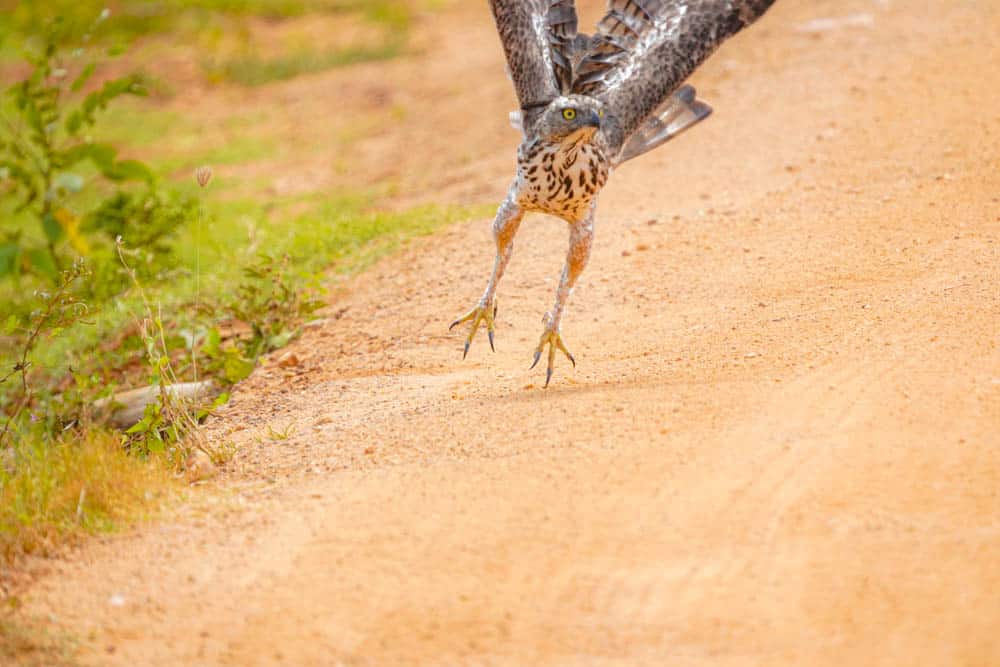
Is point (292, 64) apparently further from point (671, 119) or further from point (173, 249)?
point (671, 119)

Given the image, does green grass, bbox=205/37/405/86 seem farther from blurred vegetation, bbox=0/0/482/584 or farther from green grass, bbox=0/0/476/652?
blurred vegetation, bbox=0/0/482/584

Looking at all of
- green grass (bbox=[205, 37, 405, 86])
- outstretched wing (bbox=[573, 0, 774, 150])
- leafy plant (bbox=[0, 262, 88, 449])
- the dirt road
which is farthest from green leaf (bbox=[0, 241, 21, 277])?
green grass (bbox=[205, 37, 405, 86])

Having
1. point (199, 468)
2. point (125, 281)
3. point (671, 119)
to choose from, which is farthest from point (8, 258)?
point (125, 281)

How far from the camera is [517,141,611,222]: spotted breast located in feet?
15.9

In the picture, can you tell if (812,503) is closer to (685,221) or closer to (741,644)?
(741,644)

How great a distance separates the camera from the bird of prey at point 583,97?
16.0ft

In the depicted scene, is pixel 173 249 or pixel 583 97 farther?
pixel 173 249

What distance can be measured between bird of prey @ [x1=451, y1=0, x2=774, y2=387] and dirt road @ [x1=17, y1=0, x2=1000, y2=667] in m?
0.73

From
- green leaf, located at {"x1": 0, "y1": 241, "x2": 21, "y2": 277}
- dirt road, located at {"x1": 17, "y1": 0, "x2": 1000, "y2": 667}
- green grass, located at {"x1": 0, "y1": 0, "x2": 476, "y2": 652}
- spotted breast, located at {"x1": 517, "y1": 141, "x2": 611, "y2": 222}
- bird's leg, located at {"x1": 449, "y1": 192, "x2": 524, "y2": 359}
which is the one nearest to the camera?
green leaf, located at {"x1": 0, "y1": 241, "x2": 21, "y2": 277}

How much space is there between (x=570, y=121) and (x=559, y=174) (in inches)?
10.5

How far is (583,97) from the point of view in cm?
491

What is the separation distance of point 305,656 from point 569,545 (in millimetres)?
930

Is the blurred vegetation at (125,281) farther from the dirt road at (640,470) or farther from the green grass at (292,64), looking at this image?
the green grass at (292,64)

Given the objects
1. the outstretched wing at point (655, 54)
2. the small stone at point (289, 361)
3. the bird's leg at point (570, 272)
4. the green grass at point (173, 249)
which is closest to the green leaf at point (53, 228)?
the green grass at point (173, 249)
